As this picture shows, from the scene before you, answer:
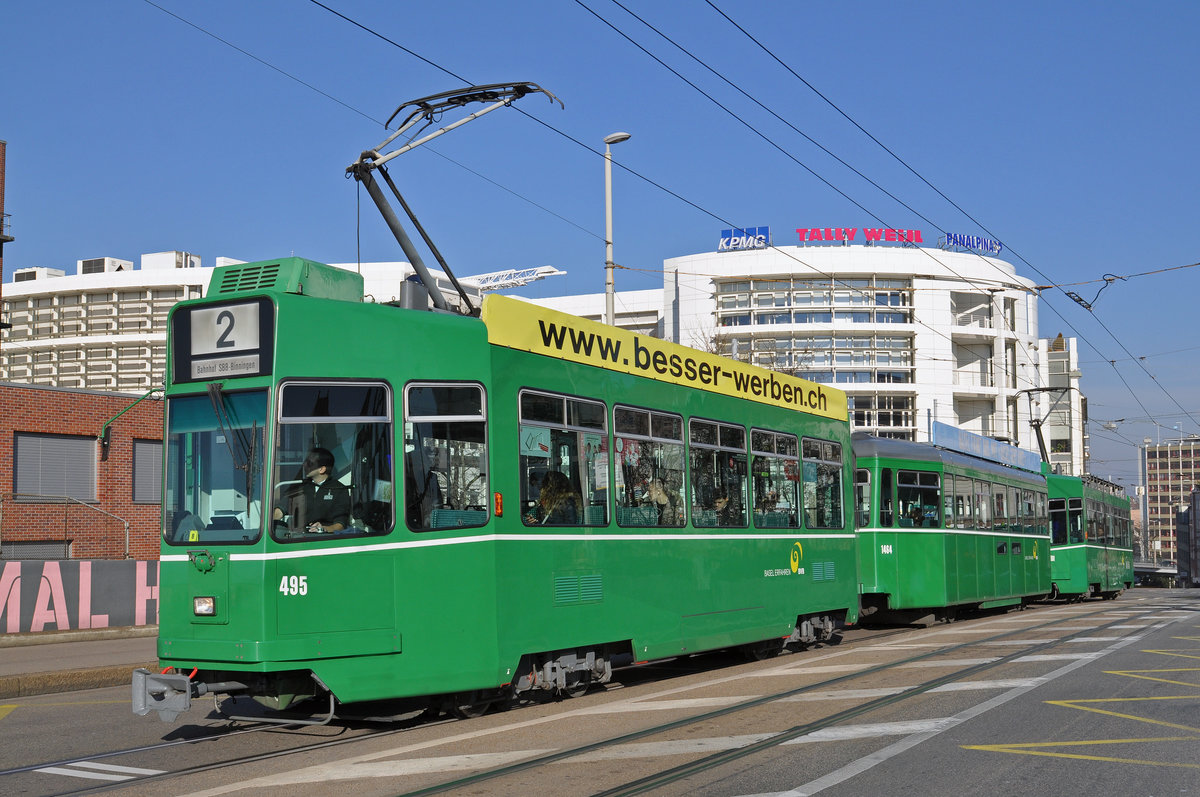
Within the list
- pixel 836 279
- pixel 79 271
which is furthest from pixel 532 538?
pixel 79 271

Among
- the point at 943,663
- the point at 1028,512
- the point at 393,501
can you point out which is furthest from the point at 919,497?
the point at 393,501

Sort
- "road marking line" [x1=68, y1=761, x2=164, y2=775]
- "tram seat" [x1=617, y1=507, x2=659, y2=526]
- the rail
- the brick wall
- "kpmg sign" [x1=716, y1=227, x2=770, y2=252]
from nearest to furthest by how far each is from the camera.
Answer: "road marking line" [x1=68, y1=761, x2=164, y2=775] → "tram seat" [x1=617, y1=507, x2=659, y2=526] → the rail → the brick wall → "kpmg sign" [x1=716, y1=227, x2=770, y2=252]

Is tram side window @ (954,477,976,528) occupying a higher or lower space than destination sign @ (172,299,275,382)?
lower

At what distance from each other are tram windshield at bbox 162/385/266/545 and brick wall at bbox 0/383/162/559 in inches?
683

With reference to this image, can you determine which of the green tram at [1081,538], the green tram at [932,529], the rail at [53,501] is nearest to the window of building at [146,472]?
the rail at [53,501]

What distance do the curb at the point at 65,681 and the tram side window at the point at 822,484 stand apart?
8115 millimetres

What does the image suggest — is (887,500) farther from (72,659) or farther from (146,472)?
(146,472)

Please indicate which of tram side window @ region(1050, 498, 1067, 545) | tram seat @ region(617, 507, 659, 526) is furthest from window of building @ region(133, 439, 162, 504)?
tram side window @ region(1050, 498, 1067, 545)

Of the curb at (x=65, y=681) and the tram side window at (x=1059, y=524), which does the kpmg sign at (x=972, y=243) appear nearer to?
the tram side window at (x=1059, y=524)

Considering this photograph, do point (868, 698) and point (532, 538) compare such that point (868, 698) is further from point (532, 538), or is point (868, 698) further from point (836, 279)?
point (836, 279)

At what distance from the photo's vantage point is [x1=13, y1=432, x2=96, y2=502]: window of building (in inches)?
973

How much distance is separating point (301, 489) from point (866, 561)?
12.9m

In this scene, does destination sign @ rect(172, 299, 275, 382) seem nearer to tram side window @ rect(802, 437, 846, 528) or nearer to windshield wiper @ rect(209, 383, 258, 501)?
windshield wiper @ rect(209, 383, 258, 501)

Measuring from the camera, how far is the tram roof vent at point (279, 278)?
9.18 m
